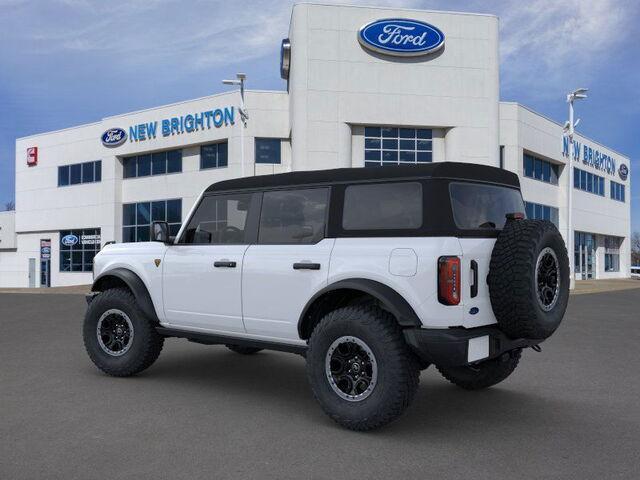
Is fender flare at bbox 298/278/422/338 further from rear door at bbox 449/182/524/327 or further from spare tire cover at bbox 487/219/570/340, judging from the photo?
spare tire cover at bbox 487/219/570/340

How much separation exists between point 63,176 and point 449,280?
3707 centimetres

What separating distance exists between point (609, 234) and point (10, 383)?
155 feet

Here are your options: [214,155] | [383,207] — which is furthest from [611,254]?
[383,207]

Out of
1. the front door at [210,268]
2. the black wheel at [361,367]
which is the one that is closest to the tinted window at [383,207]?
the black wheel at [361,367]

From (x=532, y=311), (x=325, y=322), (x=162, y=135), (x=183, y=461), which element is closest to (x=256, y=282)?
(x=325, y=322)

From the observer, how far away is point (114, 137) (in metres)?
33.9

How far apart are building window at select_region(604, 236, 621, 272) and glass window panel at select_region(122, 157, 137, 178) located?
3570 cm

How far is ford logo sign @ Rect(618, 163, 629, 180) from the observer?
47.3 meters

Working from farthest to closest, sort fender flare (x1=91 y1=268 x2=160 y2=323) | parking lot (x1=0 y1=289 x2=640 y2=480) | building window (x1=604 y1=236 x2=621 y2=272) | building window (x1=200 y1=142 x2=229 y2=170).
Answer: building window (x1=604 y1=236 x2=621 y2=272) < building window (x1=200 y1=142 x2=229 y2=170) < fender flare (x1=91 y1=268 x2=160 y2=323) < parking lot (x1=0 y1=289 x2=640 y2=480)

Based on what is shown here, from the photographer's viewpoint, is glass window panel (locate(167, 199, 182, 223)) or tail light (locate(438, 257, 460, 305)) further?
glass window panel (locate(167, 199, 182, 223))

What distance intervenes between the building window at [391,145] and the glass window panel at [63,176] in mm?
19953

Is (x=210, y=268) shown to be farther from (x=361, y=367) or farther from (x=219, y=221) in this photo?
(x=361, y=367)

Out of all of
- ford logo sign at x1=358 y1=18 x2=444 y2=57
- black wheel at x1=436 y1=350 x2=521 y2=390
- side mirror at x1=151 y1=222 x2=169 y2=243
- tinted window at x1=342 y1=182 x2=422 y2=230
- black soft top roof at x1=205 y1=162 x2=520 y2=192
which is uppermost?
ford logo sign at x1=358 y1=18 x2=444 y2=57

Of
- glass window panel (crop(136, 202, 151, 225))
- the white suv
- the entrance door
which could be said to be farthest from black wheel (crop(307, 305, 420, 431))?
the entrance door
